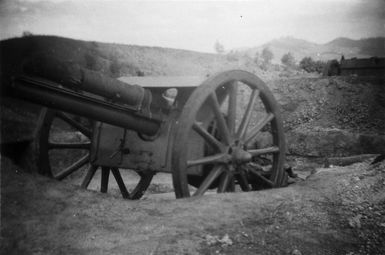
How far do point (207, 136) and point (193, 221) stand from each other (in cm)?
105

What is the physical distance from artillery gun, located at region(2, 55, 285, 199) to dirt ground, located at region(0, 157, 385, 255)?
1.69 ft

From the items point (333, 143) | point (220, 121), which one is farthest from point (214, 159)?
point (333, 143)

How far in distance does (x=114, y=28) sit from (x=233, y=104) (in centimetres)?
242

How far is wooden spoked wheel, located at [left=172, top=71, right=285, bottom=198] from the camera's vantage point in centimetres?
314

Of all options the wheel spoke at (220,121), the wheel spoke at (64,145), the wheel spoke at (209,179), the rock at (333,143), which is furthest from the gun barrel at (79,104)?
the rock at (333,143)

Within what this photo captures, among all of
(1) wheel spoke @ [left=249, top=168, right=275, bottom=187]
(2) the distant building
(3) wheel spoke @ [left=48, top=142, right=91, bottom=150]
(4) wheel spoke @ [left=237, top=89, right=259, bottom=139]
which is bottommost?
(1) wheel spoke @ [left=249, top=168, right=275, bottom=187]

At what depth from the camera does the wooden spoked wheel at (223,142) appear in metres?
3.14

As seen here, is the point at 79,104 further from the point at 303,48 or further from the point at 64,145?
the point at 303,48

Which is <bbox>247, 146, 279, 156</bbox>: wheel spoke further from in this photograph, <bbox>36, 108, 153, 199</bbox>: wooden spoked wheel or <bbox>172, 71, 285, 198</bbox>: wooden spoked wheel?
Result: <bbox>36, 108, 153, 199</bbox>: wooden spoked wheel

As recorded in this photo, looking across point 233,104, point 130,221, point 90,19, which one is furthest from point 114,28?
point 130,221

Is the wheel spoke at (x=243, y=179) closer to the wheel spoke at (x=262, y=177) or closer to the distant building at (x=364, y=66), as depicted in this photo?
the wheel spoke at (x=262, y=177)

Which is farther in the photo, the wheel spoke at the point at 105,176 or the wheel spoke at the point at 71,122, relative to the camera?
the wheel spoke at the point at 105,176

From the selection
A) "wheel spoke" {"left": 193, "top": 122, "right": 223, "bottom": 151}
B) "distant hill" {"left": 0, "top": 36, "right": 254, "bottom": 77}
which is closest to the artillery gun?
"wheel spoke" {"left": 193, "top": 122, "right": 223, "bottom": 151}

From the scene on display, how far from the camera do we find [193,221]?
105 inches
